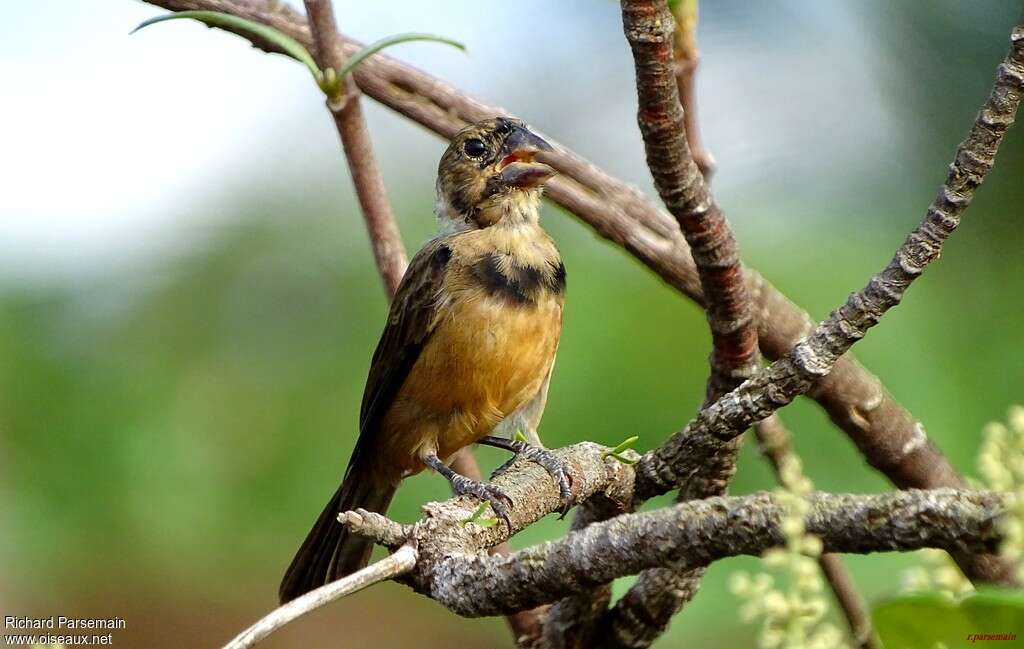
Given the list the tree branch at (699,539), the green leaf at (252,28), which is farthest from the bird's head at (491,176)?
the tree branch at (699,539)

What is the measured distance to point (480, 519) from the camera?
6.53ft

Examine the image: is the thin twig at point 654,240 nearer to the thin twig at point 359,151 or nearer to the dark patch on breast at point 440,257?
the thin twig at point 359,151

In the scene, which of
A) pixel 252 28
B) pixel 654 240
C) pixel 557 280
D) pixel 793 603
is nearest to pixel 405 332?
pixel 557 280

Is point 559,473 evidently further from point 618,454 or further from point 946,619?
point 946,619

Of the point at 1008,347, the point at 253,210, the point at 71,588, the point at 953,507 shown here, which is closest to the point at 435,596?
the point at 953,507

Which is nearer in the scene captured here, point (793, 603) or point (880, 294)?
point (793, 603)

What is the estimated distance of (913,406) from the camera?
11.4ft

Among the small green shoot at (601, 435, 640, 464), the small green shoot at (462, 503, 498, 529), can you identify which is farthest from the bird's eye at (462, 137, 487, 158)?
the small green shoot at (462, 503, 498, 529)

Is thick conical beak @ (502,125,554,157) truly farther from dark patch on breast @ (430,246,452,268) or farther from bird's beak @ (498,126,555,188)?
dark patch on breast @ (430,246,452,268)

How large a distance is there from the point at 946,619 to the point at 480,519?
1.06 metres

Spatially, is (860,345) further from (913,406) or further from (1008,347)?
(1008,347)

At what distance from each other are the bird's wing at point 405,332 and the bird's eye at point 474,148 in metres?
0.28

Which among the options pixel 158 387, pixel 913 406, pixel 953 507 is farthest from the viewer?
pixel 158 387

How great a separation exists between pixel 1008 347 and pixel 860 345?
539 mm
